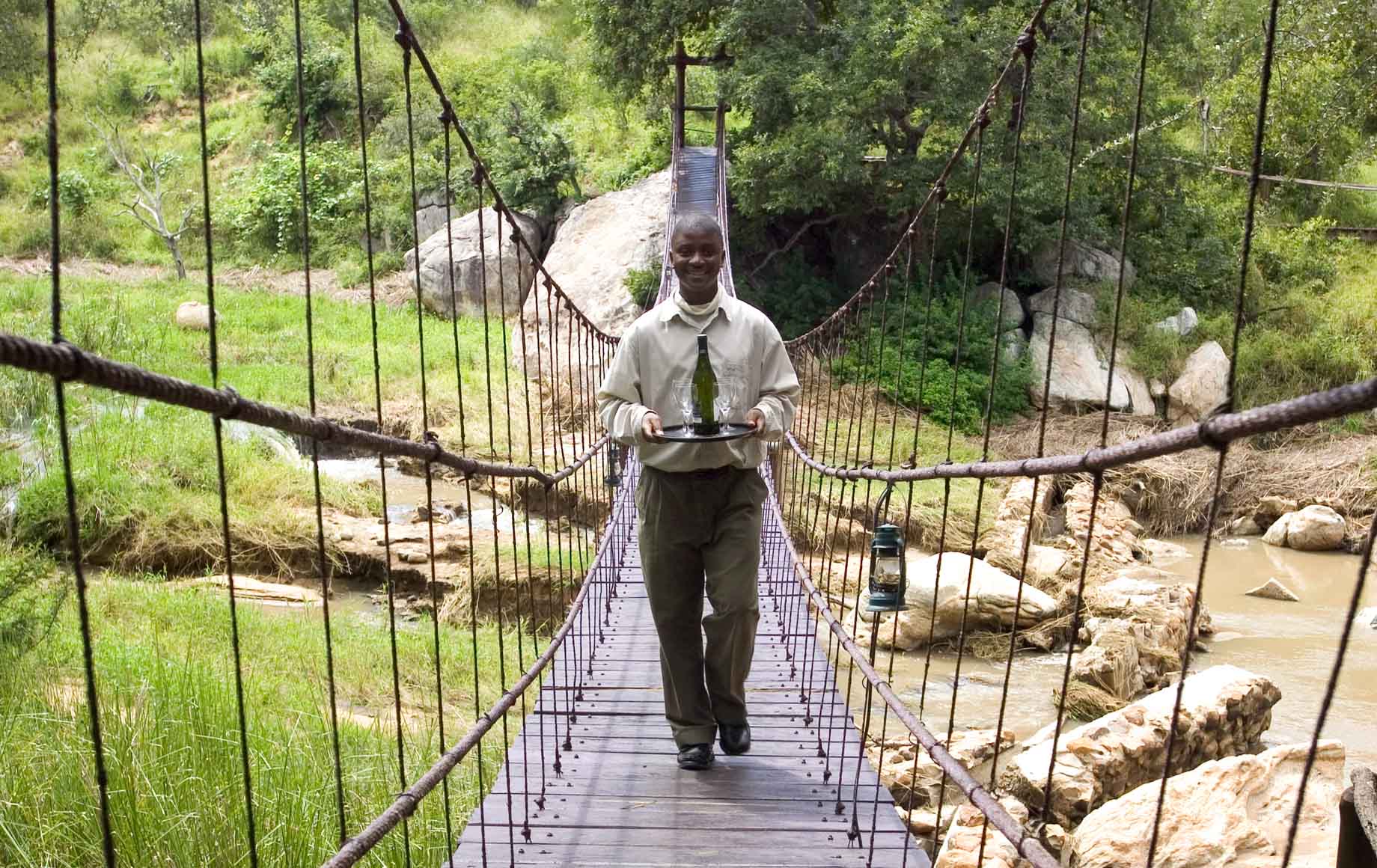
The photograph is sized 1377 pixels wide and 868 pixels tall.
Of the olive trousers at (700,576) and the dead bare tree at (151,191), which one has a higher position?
the dead bare tree at (151,191)

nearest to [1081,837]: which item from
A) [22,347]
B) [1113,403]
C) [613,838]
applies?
[613,838]

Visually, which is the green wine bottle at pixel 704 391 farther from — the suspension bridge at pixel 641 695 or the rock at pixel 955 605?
the rock at pixel 955 605

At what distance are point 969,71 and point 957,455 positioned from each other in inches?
106

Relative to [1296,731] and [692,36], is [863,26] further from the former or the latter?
[1296,731]

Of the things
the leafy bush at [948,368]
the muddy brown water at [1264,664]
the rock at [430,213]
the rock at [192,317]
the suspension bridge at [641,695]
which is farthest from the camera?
the rock at [430,213]

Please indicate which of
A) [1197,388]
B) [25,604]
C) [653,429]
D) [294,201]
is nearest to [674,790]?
[653,429]

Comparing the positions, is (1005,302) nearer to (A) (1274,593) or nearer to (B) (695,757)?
(A) (1274,593)

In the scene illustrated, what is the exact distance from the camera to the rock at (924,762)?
3586mm

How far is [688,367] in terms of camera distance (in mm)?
2057

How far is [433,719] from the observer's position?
376cm

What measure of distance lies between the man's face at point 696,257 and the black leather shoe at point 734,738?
83 cm

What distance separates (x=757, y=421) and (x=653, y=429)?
0.17 meters

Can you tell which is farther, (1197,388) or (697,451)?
(1197,388)

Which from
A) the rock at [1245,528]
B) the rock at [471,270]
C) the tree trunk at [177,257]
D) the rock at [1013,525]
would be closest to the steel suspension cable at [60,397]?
the rock at [1013,525]
